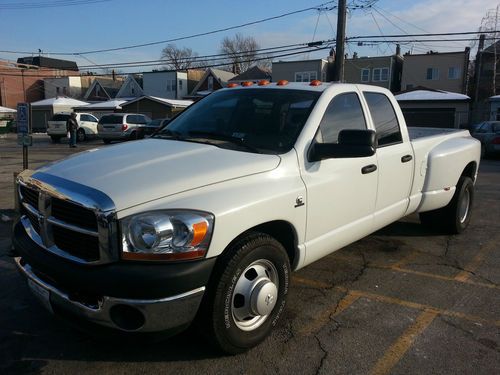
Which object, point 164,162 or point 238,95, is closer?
point 164,162

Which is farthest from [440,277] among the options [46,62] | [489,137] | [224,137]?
[46,62]

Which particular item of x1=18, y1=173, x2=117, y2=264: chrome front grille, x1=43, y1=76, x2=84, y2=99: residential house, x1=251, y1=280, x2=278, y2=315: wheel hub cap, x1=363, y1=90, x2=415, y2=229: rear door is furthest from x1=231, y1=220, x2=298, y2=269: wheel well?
x1=43, y1=76, x2=84, y2=99: residential house

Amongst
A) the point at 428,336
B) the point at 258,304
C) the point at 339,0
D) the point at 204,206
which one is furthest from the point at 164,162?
the point at 339,0

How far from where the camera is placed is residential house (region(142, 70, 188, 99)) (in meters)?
54.8

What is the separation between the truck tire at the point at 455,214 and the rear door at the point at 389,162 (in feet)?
4.39

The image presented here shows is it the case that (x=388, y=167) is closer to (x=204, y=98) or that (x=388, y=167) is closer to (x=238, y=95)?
(x=238, y=95)

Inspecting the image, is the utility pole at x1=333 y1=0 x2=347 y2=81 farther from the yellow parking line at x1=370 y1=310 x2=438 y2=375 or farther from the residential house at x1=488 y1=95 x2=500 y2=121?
the residential house at x1=488 y1=95 x2=500 y2=121

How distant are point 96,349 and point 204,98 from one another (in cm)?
261

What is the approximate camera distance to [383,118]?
462 centimetres

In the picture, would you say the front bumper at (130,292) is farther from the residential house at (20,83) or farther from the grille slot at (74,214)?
the residential house at (20,83)

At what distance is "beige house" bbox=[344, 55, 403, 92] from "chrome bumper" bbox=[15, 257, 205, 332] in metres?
48.7

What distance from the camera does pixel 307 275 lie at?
15.0ft

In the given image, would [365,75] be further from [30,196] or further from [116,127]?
[30,196]

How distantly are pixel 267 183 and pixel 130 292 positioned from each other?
1.16m
